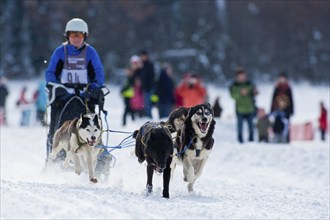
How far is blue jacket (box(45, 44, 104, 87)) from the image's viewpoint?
7.29 metres

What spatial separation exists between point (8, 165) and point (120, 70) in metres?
28.2

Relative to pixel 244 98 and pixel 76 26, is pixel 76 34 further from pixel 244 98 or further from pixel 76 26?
pixel 244 98

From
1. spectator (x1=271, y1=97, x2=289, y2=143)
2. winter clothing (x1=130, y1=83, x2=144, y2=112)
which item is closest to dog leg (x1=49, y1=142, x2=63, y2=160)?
spectator (x1=271, y1=97, x2=289, y2=143)

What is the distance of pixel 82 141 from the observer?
6484 mm

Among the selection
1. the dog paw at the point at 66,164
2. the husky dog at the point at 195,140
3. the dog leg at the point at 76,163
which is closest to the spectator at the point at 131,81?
the dog paw at the point at 66,164

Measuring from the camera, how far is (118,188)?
21.3 ft

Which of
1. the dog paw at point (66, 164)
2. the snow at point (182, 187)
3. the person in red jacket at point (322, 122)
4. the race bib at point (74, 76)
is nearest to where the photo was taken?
the snow at point (182, 187)

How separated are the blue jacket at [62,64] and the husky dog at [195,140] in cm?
123

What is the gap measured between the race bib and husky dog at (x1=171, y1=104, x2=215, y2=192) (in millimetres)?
1364

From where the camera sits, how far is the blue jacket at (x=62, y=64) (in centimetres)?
729

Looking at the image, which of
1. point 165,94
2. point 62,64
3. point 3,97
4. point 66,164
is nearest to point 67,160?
point 66,164

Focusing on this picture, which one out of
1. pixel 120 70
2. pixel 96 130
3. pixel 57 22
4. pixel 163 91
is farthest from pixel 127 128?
pixel 57 22

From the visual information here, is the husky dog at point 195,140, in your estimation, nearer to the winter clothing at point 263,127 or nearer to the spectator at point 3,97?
the winter clothing at point 263,127

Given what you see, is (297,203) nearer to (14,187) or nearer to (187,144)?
(187,144)
